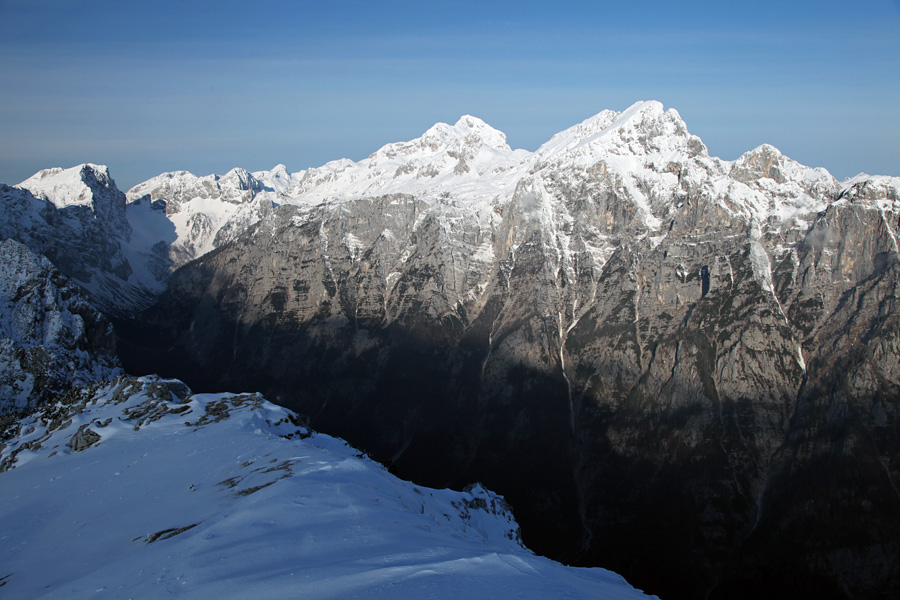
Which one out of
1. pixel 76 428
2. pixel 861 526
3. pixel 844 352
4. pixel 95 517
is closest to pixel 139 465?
pixel 95 517

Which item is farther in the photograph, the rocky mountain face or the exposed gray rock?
the rocky mountain face

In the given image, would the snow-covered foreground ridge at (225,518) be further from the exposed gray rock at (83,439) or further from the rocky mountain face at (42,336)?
the rocky mountain face at (42,336)

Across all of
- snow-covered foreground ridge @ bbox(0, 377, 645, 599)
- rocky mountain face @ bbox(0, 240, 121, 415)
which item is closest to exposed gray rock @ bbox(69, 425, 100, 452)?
snow-covered foreground ridge @ bbox(0, 377, 645, 599)

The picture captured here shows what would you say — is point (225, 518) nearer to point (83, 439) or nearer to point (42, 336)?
point (83, 439)

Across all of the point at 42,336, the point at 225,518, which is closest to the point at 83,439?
the point at 225,518

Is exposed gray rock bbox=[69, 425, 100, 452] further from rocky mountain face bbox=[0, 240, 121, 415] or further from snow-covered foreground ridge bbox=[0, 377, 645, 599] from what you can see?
rocky mountain face bbox=[0, 240, 121, 415]
